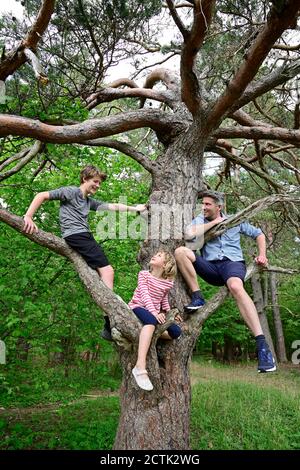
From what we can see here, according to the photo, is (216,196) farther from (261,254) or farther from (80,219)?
(80,219)

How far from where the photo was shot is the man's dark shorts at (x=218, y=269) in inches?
141

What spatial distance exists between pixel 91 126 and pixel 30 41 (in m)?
0.99

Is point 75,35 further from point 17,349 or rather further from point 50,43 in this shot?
point 17,349

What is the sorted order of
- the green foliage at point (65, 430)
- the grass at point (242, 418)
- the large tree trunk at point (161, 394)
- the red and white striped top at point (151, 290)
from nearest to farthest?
the large tree trunk at point (161, 394) < the red and white striped top at point (151, 290) < the green foliage at point (65, 430) < the grass at point (242, 418)

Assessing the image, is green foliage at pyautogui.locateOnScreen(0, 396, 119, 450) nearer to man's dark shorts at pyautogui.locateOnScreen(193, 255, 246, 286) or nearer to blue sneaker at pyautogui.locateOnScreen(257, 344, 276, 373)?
man's dark shorts at pyautogui.locateOnScreen(193, 255, 246, 286)

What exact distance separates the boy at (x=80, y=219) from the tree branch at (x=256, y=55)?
53.8 inches

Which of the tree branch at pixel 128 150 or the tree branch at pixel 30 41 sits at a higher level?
the tree branch at pixel 30 41

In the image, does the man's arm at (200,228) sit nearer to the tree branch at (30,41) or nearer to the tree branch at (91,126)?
the tree branch at (91,126)

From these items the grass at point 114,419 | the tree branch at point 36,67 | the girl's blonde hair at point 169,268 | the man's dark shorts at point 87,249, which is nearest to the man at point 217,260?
the girl's blonde hair at point 169,268

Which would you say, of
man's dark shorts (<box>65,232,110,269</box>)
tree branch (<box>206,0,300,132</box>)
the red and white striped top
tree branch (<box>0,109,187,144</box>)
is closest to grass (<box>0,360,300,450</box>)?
man's dark shorts (<box>65,232,110,269</box>)

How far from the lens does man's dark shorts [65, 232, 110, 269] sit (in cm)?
358

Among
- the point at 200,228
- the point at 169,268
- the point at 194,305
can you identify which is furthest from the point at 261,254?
the point at 169,268
